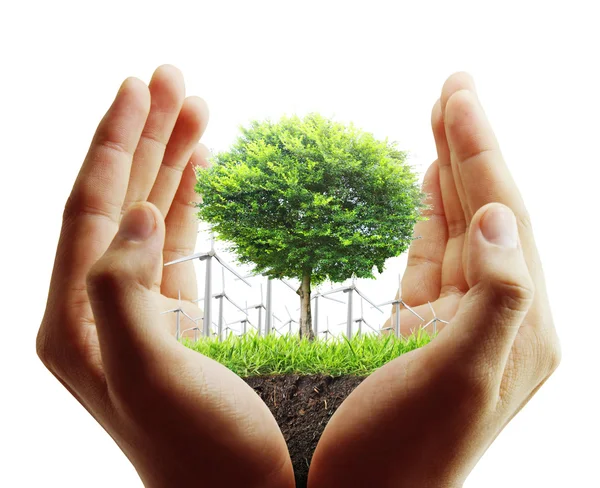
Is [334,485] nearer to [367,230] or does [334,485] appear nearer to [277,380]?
[277,380]

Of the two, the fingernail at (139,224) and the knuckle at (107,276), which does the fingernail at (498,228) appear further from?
the knuckle at (107,276)

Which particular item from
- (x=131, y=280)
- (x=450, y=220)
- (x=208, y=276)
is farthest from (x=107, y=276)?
(x=450, y=220)

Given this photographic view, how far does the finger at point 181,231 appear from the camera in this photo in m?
7.15

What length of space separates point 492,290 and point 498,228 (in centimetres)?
46

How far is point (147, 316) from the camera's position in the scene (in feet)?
16.4

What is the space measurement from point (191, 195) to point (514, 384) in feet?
12.0

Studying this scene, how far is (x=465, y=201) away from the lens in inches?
251

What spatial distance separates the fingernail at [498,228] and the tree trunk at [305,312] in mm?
1922

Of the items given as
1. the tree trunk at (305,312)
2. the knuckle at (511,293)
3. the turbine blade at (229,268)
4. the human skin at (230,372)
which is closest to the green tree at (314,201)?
the tree trunk at (305,312)

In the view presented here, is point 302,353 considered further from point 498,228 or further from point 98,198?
point 98,198

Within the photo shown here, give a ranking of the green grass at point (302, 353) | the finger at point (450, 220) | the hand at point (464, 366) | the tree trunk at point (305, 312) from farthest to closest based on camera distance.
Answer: the finger at point (450, 220), the tree trunk at point (305, 312), the green grass at point (302, 353), the hand at point (464, 366)

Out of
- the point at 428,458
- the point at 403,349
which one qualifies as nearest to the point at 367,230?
the point at 403,349

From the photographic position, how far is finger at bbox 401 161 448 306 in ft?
23.0

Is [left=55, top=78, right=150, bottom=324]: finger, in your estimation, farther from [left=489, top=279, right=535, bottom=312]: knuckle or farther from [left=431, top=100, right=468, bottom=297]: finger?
[left=489, top=279, right=535, bottom=312]: knuckle
